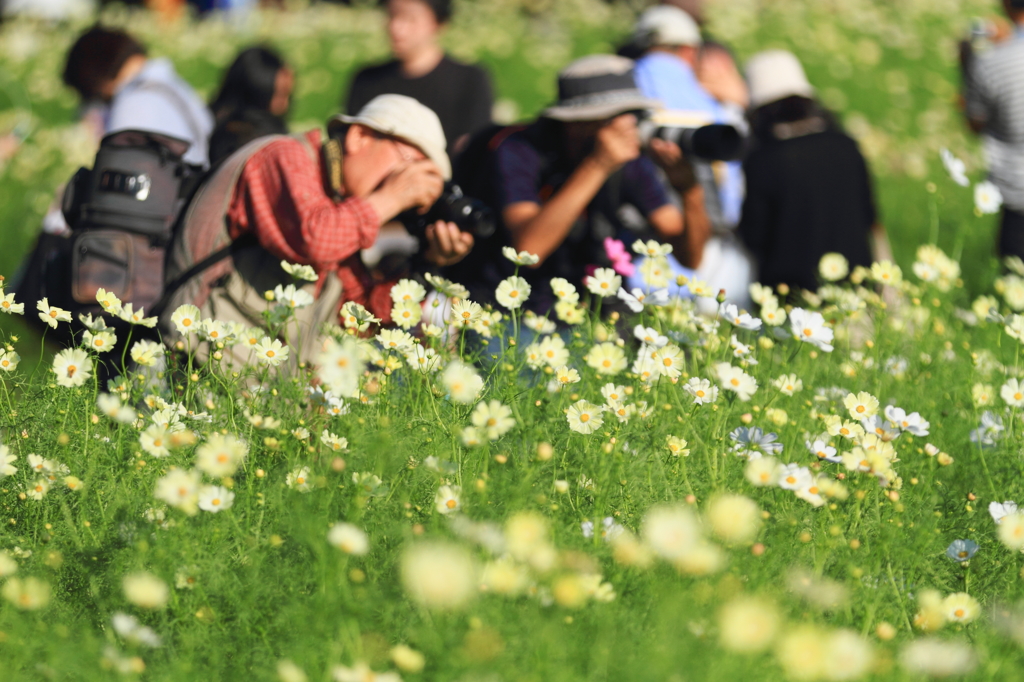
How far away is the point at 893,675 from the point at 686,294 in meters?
2.02

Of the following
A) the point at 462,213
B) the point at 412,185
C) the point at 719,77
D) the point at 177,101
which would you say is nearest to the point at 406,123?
the point at 412,185

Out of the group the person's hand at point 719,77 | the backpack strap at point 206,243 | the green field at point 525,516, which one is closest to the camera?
the green field at point 525,516

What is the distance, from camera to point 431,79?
4.32 metres

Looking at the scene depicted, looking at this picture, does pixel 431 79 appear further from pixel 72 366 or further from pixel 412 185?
pixel 72 366

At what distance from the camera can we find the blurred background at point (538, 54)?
721 cm

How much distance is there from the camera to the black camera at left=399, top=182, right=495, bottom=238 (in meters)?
2.62

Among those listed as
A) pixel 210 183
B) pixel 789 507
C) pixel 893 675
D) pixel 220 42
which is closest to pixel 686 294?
pixel 789 507

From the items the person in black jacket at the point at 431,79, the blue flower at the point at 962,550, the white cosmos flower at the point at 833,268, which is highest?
the person in black jacket at the point at 431,79

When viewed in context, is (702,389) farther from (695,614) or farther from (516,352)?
(695,614)

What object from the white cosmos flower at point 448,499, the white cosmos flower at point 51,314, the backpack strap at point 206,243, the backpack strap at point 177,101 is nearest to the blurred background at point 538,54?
the backpack strap at point 177,101

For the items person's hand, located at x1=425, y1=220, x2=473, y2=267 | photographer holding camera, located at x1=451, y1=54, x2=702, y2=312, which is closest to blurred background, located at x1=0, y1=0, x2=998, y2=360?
photographer holding camera, located at x1=451, y1=54, x2=702, y2=312

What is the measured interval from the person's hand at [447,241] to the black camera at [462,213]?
2 centimetres

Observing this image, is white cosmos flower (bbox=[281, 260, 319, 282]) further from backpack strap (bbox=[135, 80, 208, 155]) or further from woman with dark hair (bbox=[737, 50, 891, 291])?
woman with dark hair (bbox=[737, 50, 891, 291])

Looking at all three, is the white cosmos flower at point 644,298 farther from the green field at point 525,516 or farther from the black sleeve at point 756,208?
the black sleeve at point 756,208
